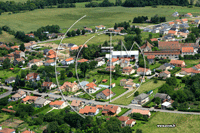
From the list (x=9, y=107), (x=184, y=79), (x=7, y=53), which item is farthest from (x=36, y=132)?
(x=7, y=53)

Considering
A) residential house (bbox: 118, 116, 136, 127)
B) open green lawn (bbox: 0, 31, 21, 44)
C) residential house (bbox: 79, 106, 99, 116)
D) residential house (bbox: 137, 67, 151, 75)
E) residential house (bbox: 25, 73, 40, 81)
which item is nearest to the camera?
residential house (bbox: 118, 116, 136, 127)

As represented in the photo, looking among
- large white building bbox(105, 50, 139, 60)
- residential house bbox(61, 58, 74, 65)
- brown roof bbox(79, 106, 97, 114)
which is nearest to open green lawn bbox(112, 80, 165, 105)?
brown roof bbox(79, 106, 97, 114)

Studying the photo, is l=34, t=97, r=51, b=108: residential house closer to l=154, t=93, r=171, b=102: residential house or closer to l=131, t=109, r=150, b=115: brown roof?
l=131, t=109, r=150, b=115: brown roof

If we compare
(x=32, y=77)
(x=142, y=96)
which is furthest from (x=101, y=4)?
(x=142, y=96)

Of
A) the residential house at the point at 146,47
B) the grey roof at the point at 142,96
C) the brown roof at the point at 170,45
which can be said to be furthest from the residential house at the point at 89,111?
the brown roof at the point at 170,45

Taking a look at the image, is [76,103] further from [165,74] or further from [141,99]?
[165,74]

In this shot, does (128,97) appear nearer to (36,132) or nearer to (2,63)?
(36,132)

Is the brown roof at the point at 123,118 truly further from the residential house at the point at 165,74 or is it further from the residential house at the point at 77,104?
the residential house at the point at 165,74
